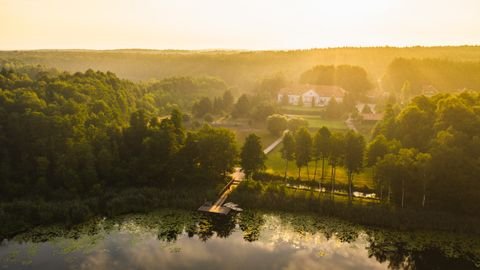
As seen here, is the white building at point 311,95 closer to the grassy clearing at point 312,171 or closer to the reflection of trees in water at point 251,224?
the grassy clearing at point 312,171

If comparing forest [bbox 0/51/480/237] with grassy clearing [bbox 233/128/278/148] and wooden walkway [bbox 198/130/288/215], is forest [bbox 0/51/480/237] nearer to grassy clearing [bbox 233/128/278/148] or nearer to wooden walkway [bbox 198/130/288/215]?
wooden walkway [bbox 198/130/288/215]

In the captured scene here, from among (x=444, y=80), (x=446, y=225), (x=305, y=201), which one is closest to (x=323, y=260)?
(x=305, y=201)

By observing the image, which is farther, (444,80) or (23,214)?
(444,80)

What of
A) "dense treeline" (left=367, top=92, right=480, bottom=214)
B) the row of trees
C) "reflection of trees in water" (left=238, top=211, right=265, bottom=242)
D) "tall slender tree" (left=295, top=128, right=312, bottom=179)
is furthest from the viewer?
"tall slender tree" (left=295, top=128, right=312, bottom=179)

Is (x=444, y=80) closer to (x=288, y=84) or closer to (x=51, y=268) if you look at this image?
(x=288, y=84)

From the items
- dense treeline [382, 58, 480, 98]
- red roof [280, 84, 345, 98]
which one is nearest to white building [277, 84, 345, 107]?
red roof [280, 84, 345, 98]

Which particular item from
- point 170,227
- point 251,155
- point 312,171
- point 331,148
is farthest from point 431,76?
point 170,227

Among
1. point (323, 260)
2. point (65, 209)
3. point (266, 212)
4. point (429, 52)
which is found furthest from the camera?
point (429, 52)
